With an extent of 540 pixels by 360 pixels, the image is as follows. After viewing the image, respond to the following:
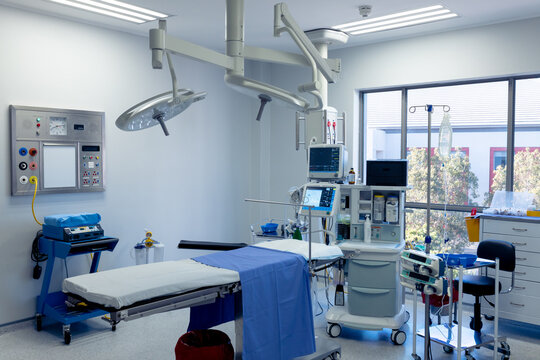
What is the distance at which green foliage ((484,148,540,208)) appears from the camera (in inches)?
175

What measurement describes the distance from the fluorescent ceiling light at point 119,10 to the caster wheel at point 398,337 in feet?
10.7

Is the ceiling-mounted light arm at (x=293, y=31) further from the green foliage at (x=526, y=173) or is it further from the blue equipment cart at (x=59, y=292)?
the green foliage at (x=526, y=173)

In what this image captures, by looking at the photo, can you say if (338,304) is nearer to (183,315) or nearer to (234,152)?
A: (183,315)

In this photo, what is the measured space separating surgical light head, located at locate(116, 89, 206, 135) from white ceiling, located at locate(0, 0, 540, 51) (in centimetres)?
177

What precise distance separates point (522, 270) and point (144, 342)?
3.09 m

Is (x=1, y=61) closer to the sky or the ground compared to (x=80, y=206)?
closer to the sky

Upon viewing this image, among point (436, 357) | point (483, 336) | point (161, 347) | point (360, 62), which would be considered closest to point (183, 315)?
point (161, 347)

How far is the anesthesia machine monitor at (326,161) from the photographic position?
13.5 feet

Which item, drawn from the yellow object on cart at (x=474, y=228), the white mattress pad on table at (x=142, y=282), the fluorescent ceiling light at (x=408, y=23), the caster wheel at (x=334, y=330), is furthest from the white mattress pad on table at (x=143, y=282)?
the fluorescent ceiling light at (x=408, y=23)

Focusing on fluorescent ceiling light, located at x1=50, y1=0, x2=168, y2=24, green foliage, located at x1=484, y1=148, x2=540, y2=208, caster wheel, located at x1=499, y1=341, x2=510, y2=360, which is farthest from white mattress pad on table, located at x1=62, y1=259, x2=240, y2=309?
green foliage, located at x1=484, y1=148, x2=540, y2=208

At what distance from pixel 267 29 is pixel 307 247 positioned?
93.5 inches

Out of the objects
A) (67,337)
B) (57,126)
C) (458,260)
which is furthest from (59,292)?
(458,260)

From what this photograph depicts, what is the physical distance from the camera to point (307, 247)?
10.7 feet

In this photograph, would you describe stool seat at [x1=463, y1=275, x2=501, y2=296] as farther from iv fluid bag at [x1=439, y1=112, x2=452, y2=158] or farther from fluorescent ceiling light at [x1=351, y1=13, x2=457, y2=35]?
fluorescent ceiling light at [x1=351, y1=13, x2=457, y2=35]
